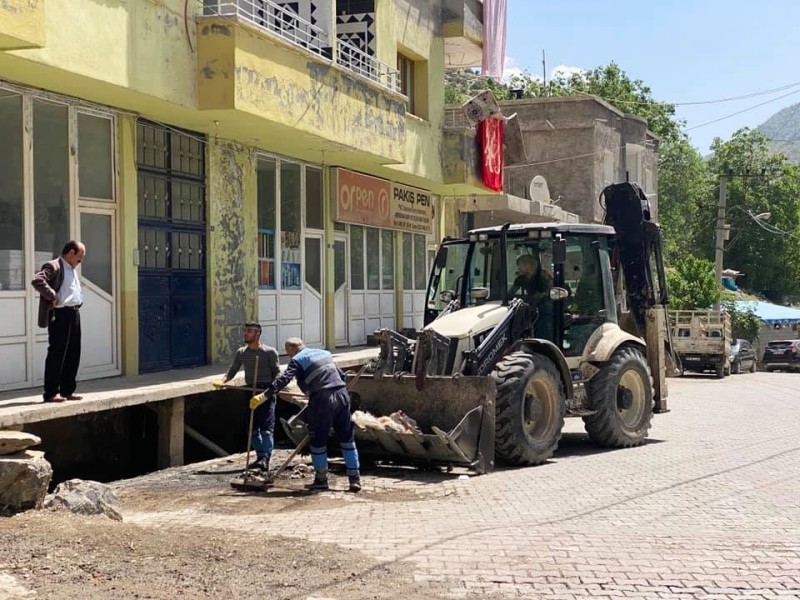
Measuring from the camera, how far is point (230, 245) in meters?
16.3

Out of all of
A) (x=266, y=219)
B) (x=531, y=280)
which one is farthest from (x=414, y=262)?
(x=531, y=280)

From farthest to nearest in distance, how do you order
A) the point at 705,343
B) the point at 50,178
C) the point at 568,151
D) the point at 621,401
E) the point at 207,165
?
the point at 568,151 < the point at 705,343 < the point at 207,165 < the point at 621,401 < the point at 50,178

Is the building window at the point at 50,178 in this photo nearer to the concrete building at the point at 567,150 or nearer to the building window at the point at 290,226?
the building window at the point at 290,226

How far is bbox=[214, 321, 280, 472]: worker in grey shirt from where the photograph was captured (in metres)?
11.4

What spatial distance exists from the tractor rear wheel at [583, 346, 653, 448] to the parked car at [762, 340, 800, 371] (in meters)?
29.4

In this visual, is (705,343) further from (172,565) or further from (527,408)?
(172,565)

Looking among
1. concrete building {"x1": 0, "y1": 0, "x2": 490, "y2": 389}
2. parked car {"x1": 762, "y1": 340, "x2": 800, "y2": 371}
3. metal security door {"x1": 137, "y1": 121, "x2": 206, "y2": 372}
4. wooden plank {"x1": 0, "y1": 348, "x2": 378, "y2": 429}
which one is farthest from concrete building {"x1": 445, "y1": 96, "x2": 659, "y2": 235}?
wooden plank {"x1": 0, "y1": 348, "x2": 378, "y2": 429}

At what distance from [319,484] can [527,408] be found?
301 centimetres

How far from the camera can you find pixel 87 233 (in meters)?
13.1

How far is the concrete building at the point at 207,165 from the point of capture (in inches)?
466

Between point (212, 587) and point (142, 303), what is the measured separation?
8276 mm

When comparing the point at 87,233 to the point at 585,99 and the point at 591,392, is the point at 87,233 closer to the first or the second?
the point at 591,392

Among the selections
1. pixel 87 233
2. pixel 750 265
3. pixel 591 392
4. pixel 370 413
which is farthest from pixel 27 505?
pixel 750 265

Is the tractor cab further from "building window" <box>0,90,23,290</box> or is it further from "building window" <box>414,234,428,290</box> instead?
"building window" <box>414,234,428,290</box>
